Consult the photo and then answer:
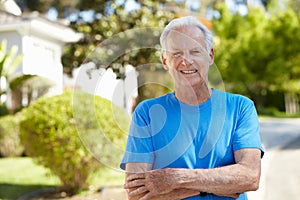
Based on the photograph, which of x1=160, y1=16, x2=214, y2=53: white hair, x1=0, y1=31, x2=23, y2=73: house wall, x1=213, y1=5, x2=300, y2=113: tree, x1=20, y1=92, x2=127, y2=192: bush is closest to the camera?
x1=160, y1=16, x2=214, y2=53: white hair

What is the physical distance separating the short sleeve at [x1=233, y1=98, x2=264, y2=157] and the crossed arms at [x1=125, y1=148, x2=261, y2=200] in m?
0.02

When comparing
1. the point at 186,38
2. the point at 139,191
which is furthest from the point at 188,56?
the point at 139,191

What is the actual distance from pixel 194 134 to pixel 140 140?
153 mm

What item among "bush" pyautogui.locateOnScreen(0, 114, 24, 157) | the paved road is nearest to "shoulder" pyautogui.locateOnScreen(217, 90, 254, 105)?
the paved road

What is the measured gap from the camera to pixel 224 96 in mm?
1493

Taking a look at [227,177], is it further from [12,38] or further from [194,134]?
[12,38]

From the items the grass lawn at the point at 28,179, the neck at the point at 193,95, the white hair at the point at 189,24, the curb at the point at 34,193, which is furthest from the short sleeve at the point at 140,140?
the curb at the point at 34,193

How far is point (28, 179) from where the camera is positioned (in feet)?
25.3

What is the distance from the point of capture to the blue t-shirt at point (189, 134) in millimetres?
1432

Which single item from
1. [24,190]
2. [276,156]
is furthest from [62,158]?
[276,156]

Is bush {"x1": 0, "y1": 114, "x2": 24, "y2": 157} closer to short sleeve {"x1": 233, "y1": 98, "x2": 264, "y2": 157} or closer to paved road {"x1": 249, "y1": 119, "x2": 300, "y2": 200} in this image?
paved road {"x1": 249, "y1": 119, "x2": 300, "y2": 200}

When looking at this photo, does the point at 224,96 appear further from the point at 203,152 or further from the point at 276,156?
the point at 276,156

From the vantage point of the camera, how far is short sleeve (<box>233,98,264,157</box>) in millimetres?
1438

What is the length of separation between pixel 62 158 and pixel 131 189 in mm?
4602
